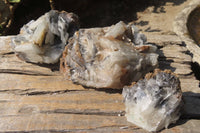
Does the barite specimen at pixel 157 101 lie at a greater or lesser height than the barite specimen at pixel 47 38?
lesser

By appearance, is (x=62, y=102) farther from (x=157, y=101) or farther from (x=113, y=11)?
(x=113, y=11)

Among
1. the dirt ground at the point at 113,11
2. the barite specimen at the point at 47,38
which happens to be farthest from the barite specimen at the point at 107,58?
the dirt ground at the point at 113,11

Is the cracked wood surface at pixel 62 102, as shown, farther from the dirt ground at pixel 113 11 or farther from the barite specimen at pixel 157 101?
the dirt ground at pixel 113 11

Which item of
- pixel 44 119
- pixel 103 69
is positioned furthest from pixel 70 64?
pixel 44 119

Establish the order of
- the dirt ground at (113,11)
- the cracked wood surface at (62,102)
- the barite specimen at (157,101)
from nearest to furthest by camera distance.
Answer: the barite specimen at (157,101), the cracked wood surface at (62,102), the dirt ground at (113,11)

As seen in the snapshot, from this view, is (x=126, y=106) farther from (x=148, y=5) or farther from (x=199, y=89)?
(x=148, y=5)

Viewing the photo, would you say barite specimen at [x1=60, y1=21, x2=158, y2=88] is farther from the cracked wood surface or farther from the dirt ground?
the dirt ground

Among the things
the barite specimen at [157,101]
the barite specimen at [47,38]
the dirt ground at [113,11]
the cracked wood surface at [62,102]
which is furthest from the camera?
the dirt ground at [113,11]

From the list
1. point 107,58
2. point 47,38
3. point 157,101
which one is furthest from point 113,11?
point 157,101

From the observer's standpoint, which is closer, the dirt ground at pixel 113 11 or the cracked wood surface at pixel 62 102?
the cracked wood surface at pixel 62 102
